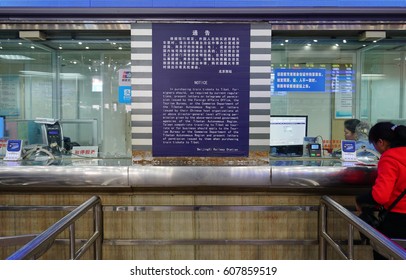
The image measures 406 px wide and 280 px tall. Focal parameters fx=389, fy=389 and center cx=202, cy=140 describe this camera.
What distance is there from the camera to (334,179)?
2.90 metres

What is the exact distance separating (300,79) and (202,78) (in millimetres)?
4405

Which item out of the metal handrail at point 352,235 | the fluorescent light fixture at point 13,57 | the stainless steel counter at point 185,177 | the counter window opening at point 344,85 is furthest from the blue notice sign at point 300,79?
the fluorescent light fixture at point 13,57

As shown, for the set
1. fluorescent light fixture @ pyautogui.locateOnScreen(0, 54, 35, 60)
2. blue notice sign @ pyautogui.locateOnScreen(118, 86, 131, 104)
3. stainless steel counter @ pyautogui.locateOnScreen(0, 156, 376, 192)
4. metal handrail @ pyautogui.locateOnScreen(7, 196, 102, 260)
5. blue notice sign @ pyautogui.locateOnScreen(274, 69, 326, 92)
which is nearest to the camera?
metal handrail @ pyautogui.locateOnScreen(7, 196, 102, 260)

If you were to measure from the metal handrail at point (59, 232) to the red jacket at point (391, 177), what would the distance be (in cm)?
180

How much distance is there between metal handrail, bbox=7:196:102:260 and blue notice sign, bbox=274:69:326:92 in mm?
5038

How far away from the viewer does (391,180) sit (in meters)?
2.38

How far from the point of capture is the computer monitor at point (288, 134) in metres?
4.76

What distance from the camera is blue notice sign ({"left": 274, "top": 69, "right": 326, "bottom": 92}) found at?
7074mm

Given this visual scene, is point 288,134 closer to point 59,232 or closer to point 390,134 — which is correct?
point 390,134

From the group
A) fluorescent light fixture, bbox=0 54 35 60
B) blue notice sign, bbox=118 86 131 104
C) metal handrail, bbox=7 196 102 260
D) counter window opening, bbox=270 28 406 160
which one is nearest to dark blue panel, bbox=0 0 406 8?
metal handrail, bbox=7 196 102 260

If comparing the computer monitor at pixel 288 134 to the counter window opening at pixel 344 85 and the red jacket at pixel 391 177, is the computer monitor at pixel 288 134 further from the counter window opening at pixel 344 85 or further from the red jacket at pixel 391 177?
the counter window opening at pixel 344 85

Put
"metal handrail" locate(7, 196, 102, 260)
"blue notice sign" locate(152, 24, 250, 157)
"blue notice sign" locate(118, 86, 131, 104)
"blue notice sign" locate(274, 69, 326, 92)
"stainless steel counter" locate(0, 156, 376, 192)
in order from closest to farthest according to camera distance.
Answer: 1. "metal handrail" locate(7, 196, 102, 260)
2. "stainless steel counter" locate(0, 156, 376, 192)
3. "blue notice sign" locate(152, 24, 250, 157)
4. "blue notice sign" locate(118, 86, 131, 104)
5. "blue notice sign" locate(274, 69, 326, 92)

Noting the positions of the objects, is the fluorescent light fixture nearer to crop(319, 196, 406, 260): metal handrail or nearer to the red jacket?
crop(319, 196, 406, 260): metal handrail

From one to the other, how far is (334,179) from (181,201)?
1.17 meters
